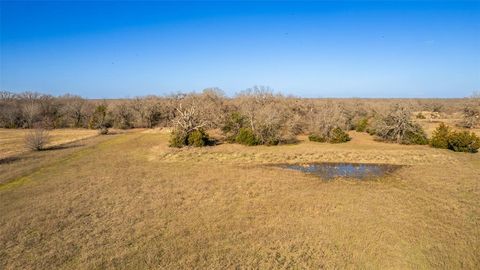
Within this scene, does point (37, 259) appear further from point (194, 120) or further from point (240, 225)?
point (194, 120)

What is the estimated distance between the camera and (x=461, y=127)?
1757 inches

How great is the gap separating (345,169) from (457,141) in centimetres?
1386

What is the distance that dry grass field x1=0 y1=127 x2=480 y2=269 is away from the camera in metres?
9.15

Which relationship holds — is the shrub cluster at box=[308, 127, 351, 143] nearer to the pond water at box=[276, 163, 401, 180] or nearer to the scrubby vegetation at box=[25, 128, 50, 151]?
the pond water at box=[276, 163, 401, 180]

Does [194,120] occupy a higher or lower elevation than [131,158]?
higher

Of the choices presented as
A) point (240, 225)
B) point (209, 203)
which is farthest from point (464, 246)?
point (209, 203)

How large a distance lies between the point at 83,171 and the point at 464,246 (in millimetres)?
21971

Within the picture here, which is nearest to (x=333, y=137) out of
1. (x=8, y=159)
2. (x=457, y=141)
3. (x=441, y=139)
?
(x=441, y=139)

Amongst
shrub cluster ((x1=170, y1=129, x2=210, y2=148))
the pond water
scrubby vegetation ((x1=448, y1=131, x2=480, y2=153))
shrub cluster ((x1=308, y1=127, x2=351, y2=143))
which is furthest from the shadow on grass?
scrubby vegetation ((x1=448, y1=131, x2=480, y2=153))

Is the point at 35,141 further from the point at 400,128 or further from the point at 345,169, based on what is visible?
the point at 400,128

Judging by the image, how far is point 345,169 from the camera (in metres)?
21.1

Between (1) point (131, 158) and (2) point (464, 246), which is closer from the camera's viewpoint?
(2) point (464, 246)

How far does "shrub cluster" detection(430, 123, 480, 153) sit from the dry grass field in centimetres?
440

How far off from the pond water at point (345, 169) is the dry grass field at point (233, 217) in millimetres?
1163
